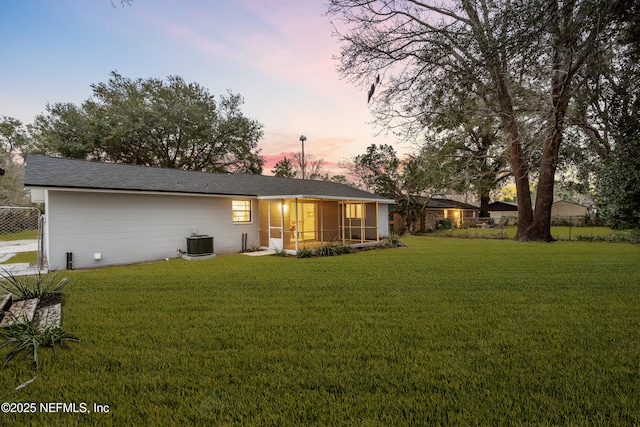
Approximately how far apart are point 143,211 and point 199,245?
210cm

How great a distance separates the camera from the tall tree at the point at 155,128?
73.1 ft

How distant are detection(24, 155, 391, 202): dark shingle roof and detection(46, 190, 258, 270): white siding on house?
37 cm

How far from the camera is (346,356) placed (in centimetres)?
325

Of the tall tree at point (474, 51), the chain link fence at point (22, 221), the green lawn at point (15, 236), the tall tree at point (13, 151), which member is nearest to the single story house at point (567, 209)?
the tall tree at point (474, 51)

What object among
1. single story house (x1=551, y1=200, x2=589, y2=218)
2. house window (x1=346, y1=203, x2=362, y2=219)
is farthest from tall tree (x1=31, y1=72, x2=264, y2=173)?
single story house (x1=551, y1=200, x2=589, y2=218)

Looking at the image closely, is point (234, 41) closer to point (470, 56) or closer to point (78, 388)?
point (470, 56)

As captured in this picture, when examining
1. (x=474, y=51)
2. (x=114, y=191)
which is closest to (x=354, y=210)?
(x=114, y=191)

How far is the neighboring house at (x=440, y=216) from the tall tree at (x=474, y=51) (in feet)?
53.1

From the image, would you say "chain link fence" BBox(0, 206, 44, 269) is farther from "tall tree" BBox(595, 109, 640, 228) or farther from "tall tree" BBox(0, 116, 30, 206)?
"tall tree" BBox(595, 109, 640, 228)

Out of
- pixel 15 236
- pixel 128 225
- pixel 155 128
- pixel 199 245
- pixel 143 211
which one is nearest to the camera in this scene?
pixel 128 225

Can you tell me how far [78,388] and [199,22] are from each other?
10.1m

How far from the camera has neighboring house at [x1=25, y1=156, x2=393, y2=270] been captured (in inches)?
348

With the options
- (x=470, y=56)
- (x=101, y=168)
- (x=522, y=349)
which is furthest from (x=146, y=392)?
(x=101, y=168)

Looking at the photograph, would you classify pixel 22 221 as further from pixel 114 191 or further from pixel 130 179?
pixel 130 179
